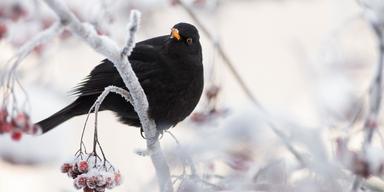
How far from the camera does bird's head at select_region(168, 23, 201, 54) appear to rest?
361 centimetres

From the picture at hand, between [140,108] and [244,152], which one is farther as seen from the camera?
[244,152]

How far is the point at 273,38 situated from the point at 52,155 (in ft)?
6.77

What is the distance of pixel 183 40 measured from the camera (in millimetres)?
3654

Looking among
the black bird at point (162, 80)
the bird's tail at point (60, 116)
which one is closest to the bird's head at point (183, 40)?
the black bird at point (162, 80)

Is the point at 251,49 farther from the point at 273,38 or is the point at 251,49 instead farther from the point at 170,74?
the point at 170,74

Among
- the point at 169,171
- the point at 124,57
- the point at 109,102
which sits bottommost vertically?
the point at 169,171

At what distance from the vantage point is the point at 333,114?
3.33 meters

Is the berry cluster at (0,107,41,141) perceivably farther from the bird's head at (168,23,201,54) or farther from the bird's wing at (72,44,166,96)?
the bird's head at (168,23,201,54)

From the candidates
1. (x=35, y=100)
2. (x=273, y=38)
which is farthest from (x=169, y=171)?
(x=273, y=38)

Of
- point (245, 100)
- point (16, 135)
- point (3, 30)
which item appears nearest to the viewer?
point (16, 135)

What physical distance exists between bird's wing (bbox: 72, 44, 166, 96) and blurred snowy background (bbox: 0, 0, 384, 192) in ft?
0.72

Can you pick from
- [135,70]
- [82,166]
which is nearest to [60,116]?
[135,70]

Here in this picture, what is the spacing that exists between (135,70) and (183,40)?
0.88ft

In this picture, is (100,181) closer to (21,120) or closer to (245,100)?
(21,120)
